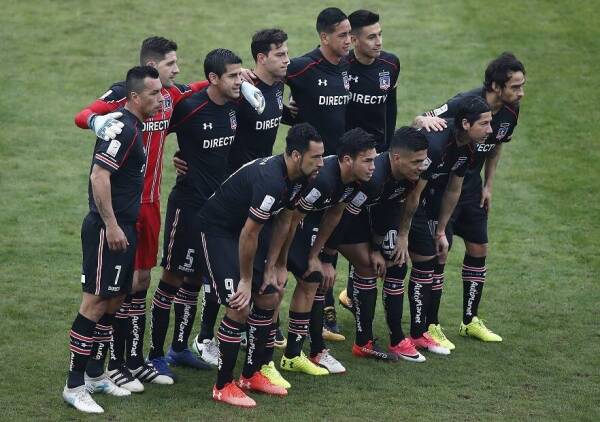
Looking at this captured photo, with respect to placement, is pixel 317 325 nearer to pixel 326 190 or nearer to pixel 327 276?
pixel 327 276

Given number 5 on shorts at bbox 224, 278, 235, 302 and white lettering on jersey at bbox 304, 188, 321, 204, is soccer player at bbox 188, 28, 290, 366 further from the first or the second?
white lettering on jersey at bbox 304, 188, 321, 204

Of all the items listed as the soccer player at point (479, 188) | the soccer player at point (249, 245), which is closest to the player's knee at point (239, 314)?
the soccer player at point (249, 245)

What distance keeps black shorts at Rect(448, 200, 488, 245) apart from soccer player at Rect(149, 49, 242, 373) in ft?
8.55

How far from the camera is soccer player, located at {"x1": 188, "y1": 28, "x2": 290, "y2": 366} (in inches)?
429

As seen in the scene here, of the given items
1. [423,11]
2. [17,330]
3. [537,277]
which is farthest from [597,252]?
[423,11]

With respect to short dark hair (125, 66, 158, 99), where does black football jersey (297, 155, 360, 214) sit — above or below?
below

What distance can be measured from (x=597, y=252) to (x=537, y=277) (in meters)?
1.10

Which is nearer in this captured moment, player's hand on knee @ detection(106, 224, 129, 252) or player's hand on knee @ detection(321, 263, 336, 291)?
player's hand on knee @ detection(106, 224, 129, 252)

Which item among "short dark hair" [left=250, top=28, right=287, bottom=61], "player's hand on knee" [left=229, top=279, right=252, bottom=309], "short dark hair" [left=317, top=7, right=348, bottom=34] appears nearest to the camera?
"player's hand on knee" [left=229, top=279, right=252, bottom=309]

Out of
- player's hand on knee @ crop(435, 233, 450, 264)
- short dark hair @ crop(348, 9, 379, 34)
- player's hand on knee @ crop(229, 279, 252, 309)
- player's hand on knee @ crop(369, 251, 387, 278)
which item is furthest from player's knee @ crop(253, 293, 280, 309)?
short dark hair @ crop(348, 9, 379, 34)

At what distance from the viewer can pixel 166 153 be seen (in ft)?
56.3

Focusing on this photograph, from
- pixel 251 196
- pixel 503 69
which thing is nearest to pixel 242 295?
pixel 251 196

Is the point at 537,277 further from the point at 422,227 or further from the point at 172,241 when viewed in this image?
the point at 172,241

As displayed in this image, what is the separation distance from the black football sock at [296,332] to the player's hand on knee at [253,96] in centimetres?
183
